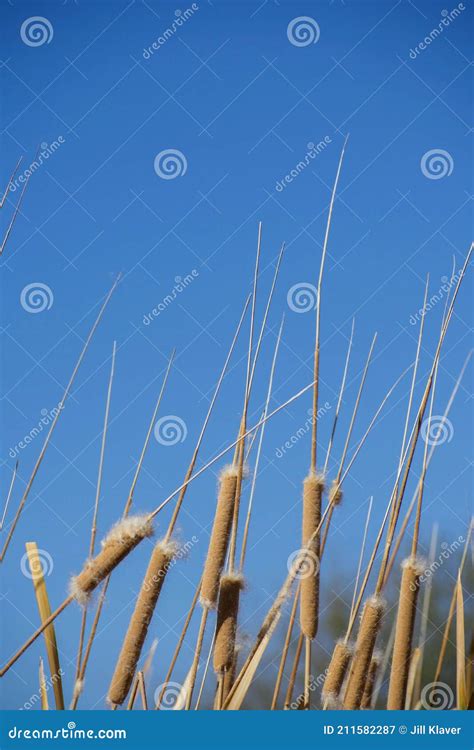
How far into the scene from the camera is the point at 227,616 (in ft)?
7.52

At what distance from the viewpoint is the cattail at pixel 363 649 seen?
2424 millimetres

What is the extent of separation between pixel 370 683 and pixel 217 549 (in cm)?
86

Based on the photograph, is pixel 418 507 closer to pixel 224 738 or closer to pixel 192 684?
pixel 192 684

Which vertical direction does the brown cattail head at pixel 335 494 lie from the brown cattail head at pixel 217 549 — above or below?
above

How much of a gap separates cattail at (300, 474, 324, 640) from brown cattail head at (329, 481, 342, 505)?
53 millimetres

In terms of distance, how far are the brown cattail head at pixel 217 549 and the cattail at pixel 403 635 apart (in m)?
0.62

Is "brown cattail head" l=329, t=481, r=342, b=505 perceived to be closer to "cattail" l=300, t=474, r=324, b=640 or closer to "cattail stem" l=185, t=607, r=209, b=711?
"cattail" l=300, t=474, r=324, b=640

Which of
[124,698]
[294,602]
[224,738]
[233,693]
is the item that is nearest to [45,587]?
[124,698]

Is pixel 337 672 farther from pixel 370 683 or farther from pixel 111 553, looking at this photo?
pixel 111 553

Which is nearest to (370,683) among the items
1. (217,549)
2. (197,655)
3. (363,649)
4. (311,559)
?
(363,649)

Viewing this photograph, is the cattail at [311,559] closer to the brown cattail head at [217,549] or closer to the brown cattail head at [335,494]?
the brown cattail head at [335,494]

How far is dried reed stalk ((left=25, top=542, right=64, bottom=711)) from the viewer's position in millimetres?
2123

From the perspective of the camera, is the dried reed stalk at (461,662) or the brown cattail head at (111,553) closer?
the brown cattail head at (111,553)

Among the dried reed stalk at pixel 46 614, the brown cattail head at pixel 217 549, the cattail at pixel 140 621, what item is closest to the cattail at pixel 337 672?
the brown cattail head at pixel 217 549
